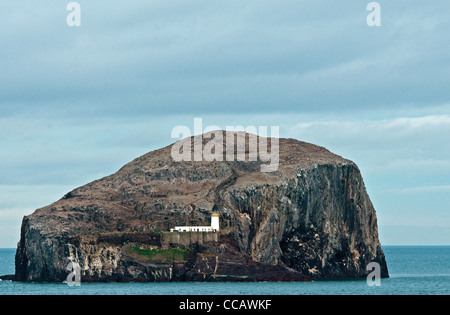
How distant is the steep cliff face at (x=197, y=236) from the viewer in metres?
174

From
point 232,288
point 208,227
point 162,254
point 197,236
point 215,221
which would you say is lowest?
point 232,288

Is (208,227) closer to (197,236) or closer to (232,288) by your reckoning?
(197,236)

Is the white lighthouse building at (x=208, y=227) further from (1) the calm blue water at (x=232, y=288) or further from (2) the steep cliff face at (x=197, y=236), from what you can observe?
(1) the calm blue water at (x=232, y=288)

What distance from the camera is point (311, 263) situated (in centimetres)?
19100

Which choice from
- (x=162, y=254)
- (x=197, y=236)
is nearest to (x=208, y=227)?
(x=197, y=236)

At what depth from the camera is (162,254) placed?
176 metres

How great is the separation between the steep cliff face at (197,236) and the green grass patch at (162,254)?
18 cm

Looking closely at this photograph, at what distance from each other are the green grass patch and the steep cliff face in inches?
7.3

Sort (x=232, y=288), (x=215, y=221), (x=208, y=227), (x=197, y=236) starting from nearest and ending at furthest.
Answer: (x=232, y=288) → (x=197, y=236) → (x=208, y=227) → (x=215, y=221)

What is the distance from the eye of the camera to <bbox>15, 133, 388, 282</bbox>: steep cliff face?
174 metres

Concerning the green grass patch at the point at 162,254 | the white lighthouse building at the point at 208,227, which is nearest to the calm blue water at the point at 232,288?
the green grass patch at the point at 162,254

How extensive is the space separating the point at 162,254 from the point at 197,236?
7590mm
